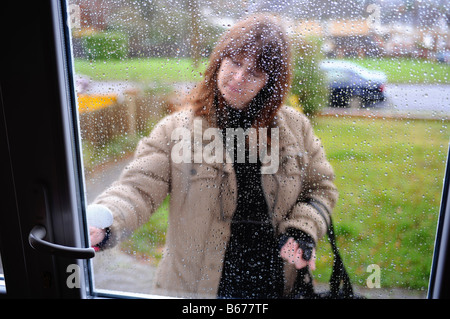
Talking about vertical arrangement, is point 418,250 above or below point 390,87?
below

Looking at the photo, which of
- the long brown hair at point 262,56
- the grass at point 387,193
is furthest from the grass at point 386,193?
the long brown hair at point 262,56

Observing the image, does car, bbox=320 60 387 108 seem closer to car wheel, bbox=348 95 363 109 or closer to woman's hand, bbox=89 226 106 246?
car wheel, bbox=348 95 363 109

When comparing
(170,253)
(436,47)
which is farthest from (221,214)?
(436,47)

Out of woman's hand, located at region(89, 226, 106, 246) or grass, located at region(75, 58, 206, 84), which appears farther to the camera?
woman's hand, located at region(89, 226, 106, 246)

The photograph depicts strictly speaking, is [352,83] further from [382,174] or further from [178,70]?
[178,70]

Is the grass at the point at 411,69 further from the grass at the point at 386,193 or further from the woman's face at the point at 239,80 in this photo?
the woman's face at the point at 239,80

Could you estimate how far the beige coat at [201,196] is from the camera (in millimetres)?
792

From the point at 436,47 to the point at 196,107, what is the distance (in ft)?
1.61

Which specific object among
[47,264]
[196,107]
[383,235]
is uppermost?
[196,107]

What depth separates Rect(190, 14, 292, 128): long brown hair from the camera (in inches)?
29.3

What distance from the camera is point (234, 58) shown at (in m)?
0.77

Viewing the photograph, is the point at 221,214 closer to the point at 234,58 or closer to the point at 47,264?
the point at 234,58

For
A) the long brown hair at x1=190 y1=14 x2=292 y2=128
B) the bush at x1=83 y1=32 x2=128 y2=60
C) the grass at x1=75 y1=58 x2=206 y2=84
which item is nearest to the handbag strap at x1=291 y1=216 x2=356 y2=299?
the long brown hair at x1=190 y1=14 x2=292 y2=128

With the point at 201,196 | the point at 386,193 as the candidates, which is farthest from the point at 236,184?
the point at 386,193
